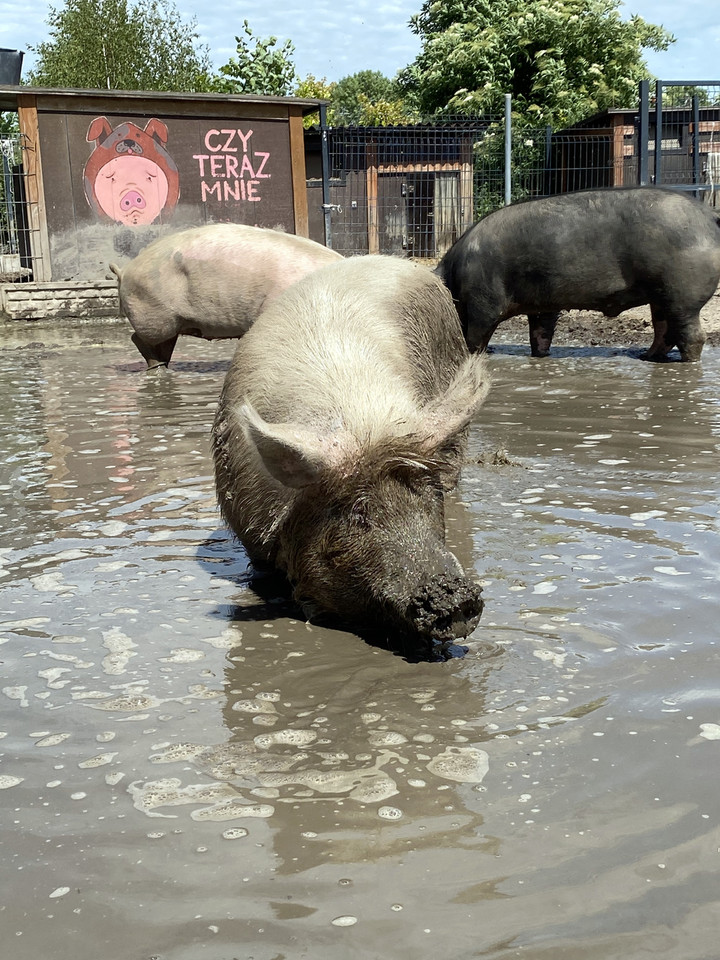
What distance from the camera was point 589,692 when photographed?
9.92ft

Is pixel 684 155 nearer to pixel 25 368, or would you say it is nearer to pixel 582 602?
pixel 25 368

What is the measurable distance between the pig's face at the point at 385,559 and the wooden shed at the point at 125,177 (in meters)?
11.5

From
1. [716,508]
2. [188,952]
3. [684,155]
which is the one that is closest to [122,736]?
[188,952]

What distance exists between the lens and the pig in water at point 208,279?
855 centimetres

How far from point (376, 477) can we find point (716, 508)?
224 cm

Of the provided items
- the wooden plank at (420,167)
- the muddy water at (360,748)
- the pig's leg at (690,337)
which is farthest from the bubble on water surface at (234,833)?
the wooden plank at (420,167)

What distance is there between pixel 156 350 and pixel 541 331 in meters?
3.67

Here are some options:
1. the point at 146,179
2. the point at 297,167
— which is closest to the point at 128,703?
the point at 146,179

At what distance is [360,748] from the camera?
275 cm

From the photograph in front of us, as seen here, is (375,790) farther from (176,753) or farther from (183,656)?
(183,656)

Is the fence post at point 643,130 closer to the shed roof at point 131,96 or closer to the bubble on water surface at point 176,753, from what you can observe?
the shed roof at point 131,96

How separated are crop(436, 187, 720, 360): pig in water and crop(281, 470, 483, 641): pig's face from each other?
21.7ft

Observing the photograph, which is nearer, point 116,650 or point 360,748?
point 360,748

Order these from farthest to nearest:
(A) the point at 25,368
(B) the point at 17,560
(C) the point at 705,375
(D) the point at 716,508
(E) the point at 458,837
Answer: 1. (A) the point at 25,368
2. (C) the point at 705,375
3. (D) the point at 716,508
4. (B) the point at 17,560
5. (E) the point at 458,837
